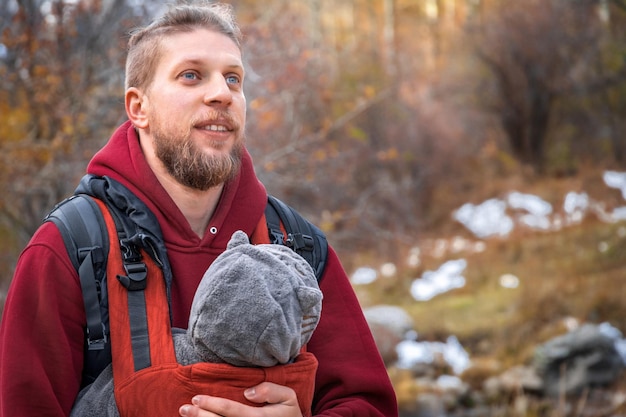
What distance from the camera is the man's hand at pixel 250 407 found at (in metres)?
1.72

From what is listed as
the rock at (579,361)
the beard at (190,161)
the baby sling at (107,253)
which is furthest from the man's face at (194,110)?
the rock at (579,361)

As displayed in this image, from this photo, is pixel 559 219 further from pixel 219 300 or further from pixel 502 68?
pixel 219 300

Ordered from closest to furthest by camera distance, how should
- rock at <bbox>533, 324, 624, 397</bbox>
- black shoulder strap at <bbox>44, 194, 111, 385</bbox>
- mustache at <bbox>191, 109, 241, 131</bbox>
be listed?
black shoulder strap at <bbox>44, 194, 111, 385</bbox> → mustache at <bbox>191, 109, 241, 131</bbox> → rock at <bbox>533, 324, 624, 397</bbox>

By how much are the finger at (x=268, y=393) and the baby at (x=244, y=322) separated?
0.02 metres

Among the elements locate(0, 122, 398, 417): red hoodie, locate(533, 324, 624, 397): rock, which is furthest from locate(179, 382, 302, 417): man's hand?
locate(533, 324, 624, 397): rock

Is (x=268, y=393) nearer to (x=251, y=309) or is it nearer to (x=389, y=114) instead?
(x=251, y=309)

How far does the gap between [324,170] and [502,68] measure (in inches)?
369

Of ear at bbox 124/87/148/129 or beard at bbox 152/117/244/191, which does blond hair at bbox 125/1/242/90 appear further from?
beard at bbox 152/117/244/191

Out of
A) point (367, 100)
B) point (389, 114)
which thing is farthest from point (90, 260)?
point (389, 114)

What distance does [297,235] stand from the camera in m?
2.12

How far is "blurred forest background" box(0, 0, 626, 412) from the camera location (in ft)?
20.3

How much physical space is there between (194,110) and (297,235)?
1.47ft

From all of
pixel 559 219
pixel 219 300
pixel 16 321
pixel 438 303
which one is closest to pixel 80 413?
pixel 16 321

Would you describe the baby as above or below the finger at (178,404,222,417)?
above
